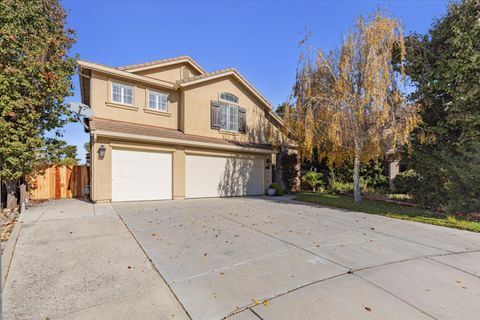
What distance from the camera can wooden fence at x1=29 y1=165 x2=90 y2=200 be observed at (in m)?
11.1

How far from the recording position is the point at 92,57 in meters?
11.0

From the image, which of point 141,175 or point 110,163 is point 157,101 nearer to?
point 141,175

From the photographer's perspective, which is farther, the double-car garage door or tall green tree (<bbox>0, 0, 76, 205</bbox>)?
the double-car garage door

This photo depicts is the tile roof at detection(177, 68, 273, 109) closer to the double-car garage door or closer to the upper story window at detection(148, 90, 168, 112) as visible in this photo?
the upper story window at detection(148, 90, 168, 112)

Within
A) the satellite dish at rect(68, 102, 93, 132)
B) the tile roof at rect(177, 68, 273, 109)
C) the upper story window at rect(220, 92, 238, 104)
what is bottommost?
the satellite dish at rect(68, 102, 93, 132)

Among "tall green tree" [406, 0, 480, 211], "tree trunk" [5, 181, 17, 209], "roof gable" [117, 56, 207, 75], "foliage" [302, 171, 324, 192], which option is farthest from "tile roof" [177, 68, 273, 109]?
"tree trunk" [5, 181, 17, 209]

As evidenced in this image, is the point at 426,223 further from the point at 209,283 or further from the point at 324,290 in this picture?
the point at 209,283

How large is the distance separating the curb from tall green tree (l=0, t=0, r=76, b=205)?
3.29 meters

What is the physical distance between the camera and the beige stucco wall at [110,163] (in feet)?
32.2

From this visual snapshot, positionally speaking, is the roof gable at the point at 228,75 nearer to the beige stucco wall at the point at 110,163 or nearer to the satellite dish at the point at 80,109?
the beige stucco wall at the point at 110,163

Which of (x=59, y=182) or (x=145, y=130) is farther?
(x=59, y=182)

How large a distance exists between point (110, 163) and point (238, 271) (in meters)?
8.19

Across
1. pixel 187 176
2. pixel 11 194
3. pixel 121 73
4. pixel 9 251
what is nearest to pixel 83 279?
pixel 9 251

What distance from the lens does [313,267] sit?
4.18 m
